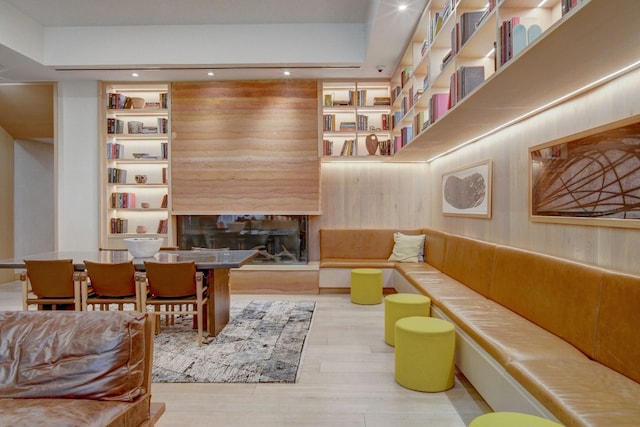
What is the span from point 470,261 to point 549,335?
1.47 metres

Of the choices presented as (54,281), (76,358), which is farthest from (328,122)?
(76,358)

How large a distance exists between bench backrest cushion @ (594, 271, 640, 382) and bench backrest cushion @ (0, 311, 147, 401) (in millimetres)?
2179

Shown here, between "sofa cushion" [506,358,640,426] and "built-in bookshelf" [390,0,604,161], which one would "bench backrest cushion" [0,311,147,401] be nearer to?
"sofa cushion" [506,358,640,426]

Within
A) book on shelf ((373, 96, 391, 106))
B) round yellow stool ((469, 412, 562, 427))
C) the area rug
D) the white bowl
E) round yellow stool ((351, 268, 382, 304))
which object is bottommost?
the area rug

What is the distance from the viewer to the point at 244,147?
5.76m

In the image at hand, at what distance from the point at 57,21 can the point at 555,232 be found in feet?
20.2

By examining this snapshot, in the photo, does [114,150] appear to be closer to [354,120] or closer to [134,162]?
[134,162]

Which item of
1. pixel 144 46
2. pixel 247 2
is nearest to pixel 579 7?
pixel 247 2

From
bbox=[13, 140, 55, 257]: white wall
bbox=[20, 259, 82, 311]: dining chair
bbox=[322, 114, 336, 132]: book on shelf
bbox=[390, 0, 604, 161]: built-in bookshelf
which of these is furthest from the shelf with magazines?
bbox=[13, 140, 55, 257]: white wall

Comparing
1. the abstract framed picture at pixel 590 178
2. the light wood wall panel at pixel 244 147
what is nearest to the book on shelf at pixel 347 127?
the light wood wall panel at pixel 244 147

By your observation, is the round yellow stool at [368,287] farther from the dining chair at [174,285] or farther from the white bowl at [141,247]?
the white bowl at [141,247]

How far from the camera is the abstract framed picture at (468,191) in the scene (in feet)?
12.5

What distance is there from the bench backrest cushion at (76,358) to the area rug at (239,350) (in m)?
1.27

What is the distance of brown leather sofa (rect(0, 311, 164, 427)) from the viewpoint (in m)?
1.54
